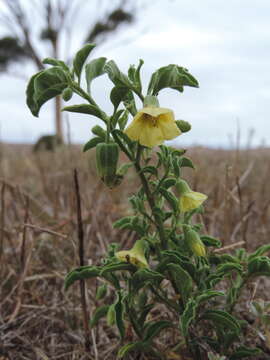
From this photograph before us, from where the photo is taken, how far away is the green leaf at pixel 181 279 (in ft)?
2.98

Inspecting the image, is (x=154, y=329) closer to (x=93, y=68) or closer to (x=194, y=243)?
(x=194, y=243)

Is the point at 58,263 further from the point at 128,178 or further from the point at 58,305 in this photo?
the point at 128,178

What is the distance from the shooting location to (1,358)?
1.20m

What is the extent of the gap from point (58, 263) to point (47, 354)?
50cm

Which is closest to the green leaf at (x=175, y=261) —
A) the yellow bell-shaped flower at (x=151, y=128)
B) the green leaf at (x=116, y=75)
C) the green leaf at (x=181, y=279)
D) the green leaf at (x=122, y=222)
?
the green leaf at (x=181, y=279)

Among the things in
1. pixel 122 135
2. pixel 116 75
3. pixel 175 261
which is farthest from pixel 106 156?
pixel 175 261

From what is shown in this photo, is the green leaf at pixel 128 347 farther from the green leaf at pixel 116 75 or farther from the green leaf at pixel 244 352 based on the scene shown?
the green leaf at pixel 116 75

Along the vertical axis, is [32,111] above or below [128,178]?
above

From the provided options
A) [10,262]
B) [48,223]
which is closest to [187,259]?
[10,262]

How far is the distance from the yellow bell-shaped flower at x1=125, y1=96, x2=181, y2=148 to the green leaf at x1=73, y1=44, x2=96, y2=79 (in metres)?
0.16

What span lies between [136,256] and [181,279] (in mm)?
109

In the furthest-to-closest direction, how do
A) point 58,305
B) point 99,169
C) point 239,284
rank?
point 58,305
point 239,284
point 99,169

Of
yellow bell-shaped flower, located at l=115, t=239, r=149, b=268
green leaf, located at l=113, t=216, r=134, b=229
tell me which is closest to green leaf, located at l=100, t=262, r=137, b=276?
yellow bell-shaped flower, located at l=115, t=239, r=149, b=268

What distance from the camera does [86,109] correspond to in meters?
0.88
